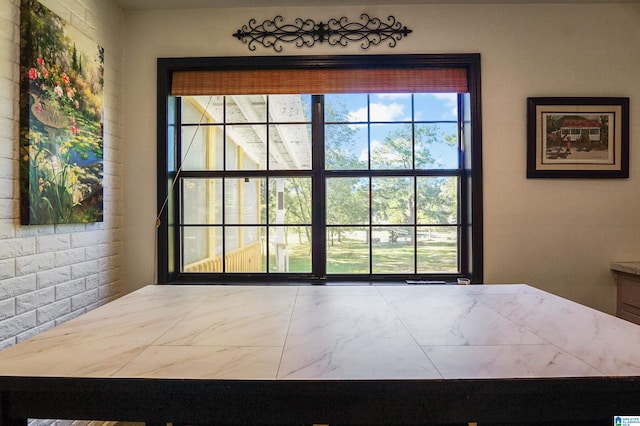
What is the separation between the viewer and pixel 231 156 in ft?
8.34

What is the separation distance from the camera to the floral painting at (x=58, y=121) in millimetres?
1629

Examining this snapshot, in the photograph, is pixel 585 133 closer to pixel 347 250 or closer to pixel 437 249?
pixel 437 249

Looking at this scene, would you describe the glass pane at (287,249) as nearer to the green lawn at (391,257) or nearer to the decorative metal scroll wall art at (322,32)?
the green lawn at (391,257)

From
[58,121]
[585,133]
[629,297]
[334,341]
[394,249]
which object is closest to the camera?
[334,341]

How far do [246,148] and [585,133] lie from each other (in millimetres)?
2330

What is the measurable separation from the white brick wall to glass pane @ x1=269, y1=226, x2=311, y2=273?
1041mm

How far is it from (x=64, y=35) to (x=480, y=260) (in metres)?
2.79

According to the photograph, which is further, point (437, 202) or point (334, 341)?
point (437, 202)

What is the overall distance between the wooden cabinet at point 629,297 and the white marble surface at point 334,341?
148cm

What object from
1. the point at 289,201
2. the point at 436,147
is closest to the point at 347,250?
the point at 289,201

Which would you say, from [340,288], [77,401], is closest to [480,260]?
[340,288]

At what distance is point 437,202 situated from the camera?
2529 mm

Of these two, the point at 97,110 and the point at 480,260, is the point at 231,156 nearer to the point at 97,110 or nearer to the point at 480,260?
the point at 97,110

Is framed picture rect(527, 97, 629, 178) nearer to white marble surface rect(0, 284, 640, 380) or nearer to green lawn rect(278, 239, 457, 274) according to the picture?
green lawn rect(278, 239, 457, 274)
